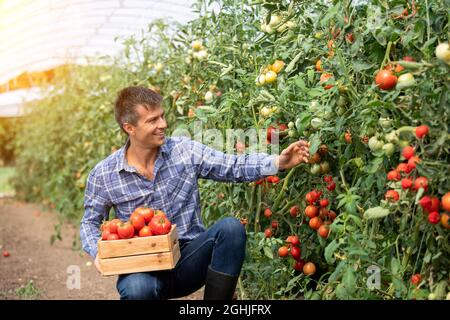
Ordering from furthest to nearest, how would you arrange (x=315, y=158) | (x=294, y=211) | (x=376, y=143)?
(x=294, y=211) → (x=315, y=158) → (x=376, y=143)

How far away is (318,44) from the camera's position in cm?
235

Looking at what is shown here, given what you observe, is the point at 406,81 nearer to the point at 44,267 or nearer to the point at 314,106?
the point at 314,106

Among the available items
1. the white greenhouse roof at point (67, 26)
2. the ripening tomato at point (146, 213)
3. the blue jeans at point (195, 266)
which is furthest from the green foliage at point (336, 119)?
the white greenhouse roof at point (67, 26)

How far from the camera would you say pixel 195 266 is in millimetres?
2438

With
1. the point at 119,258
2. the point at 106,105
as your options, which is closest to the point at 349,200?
the point at 119,258

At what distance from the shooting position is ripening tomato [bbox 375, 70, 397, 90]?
6.19 ft

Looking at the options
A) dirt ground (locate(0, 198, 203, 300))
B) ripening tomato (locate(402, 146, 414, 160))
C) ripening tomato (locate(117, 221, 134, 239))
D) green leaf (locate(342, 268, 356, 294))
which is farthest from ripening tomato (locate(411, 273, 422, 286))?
dirt ground (locate(0, 198, 203, 300))

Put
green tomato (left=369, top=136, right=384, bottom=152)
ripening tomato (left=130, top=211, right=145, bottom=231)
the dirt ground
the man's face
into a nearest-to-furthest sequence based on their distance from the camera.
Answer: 1. green tomato (left=369, top=136, right=384, bottom=152)
2. ripening tomato (left=130, top=211, right=145, bottom=231)
3. the man's face
4. the dirt ground

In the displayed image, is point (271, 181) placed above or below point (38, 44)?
below

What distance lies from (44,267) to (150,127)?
100 inches

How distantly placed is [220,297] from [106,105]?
282 cm

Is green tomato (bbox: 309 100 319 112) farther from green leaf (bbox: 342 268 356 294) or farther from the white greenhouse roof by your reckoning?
the white greenhouse roof

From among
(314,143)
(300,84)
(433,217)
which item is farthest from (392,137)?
(300,84)
